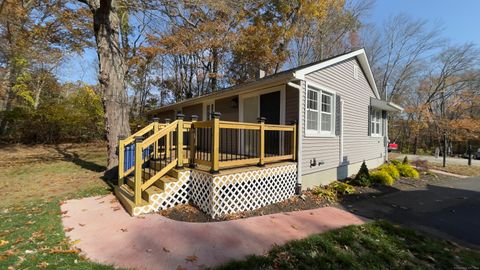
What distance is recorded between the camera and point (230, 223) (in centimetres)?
443

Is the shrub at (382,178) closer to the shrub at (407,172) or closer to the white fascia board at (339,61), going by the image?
the shrub at (407,172)

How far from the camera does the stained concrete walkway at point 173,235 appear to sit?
3.16 meters

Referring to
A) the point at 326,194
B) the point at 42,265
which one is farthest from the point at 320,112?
the point at 42,265

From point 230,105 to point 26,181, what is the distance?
22.4ft

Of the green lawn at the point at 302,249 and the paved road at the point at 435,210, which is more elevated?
the green lawn at the point at 302,249

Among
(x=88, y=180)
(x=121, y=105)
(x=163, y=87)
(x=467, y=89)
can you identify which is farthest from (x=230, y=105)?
(x=467, y=89)

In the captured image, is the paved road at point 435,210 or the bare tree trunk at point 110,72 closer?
the paved road at point 435,210

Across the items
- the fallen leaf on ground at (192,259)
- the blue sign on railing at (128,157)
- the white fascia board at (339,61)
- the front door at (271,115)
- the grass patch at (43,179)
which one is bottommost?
the fallen leaf on ground at (192,259)

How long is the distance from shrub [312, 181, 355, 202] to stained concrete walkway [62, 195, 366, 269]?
126 cm

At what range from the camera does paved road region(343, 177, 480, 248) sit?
469 cm

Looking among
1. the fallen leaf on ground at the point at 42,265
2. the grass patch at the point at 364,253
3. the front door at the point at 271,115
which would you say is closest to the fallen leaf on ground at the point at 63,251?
the fallen leaf on ground at the point at 42,265

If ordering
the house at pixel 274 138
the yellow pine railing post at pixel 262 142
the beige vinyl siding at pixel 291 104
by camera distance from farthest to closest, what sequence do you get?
the beige vinyl siding at pixel 291 104 → the yellow pine railing post at pixel 262 142 → the house at pixel 274 138

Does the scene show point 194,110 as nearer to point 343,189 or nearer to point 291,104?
point 291,104

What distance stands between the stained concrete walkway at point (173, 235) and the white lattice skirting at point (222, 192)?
1.48 feet
